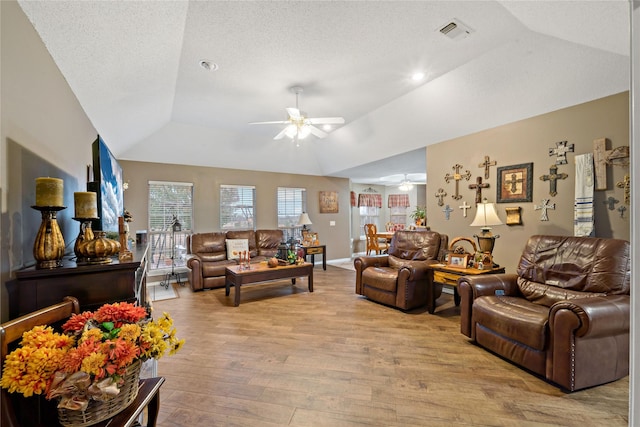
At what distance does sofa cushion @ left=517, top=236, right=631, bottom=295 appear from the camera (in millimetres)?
2453

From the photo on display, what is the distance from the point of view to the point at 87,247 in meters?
1.70

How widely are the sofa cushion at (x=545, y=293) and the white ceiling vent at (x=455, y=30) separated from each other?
2.55 meters

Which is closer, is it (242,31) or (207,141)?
(242,31)

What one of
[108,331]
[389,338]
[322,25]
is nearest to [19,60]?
[108,331]

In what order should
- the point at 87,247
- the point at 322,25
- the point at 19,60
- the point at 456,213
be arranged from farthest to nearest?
1. the point at 456,213
2. the point at 322,25
3. the point at 87,247
4. the point at 19,60

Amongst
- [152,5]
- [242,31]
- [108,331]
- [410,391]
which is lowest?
[410,391]

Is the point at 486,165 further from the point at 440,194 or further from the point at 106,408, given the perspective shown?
the point at 106,408

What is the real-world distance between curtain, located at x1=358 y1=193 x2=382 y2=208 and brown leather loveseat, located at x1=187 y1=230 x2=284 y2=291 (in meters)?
3.82

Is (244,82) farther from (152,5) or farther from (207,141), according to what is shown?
(207,141)

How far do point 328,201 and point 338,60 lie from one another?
477cm

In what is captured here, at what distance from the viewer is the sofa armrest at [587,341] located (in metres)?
2.08

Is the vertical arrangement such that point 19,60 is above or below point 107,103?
below

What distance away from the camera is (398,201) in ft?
32.6

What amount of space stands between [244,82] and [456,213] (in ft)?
12.0
